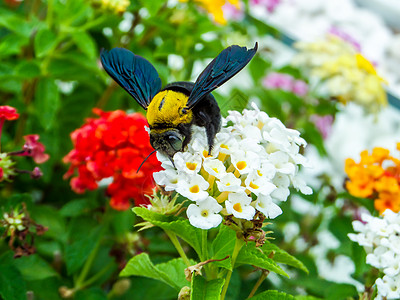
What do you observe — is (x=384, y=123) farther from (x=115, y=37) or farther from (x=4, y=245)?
(x=4, y=245)

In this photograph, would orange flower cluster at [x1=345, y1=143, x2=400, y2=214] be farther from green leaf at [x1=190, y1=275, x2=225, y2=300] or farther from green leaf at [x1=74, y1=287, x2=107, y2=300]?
green leaf at [x1=74, y1=287, x2=107, y2=300]

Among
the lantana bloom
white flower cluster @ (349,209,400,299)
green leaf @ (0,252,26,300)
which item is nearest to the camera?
white flower cluster @ (349,209,400,299)

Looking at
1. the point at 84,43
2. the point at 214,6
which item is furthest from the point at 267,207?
the point at 214,6

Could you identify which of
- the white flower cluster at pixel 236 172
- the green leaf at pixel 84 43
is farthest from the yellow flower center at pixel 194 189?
the green leaf at pixel 84 43

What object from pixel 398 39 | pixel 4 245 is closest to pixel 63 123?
pixel 4 245

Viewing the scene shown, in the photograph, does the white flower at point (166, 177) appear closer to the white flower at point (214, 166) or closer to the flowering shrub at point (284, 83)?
the white flower at point (214, 166)

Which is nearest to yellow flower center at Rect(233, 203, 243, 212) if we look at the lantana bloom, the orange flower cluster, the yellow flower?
the orange flower cluster
